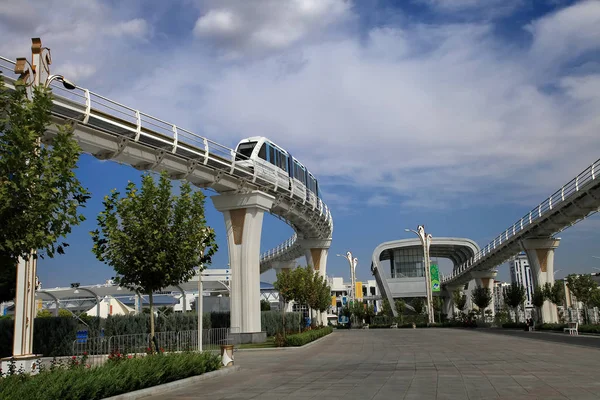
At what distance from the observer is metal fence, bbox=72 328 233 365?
67.7ft

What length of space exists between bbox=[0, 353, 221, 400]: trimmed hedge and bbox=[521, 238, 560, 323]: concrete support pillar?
3693 centimetres

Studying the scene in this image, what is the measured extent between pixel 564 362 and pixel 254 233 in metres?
20.4

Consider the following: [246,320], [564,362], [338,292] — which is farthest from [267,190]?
[338,292]

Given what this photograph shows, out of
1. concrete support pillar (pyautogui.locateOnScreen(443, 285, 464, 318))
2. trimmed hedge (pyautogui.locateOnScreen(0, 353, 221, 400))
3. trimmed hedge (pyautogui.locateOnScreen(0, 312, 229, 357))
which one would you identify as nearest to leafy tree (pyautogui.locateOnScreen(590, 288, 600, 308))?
trimmed hedge (pyautogui.locateOnScreen(0, 312, 229, 357))

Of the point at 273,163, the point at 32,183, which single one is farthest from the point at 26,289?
the point at 273,163

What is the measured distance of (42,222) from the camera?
9.63m

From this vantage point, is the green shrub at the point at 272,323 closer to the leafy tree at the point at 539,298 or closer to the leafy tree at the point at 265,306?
the leafy tree at the point at 539,298

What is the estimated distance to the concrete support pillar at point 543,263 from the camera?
4503 centimetres

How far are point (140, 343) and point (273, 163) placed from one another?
15.5 m

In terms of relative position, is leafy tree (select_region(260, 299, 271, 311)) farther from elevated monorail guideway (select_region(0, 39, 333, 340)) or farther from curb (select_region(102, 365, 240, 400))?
curb (select_region(102, 365, 240, 400))

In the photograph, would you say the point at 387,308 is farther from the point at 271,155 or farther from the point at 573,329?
the point at 271,155

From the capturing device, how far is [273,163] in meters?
37.5

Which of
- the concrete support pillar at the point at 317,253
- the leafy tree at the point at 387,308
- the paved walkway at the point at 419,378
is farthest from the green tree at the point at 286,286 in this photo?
the leafy tree at the point at 387,308

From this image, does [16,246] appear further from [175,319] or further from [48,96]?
[175,319]
